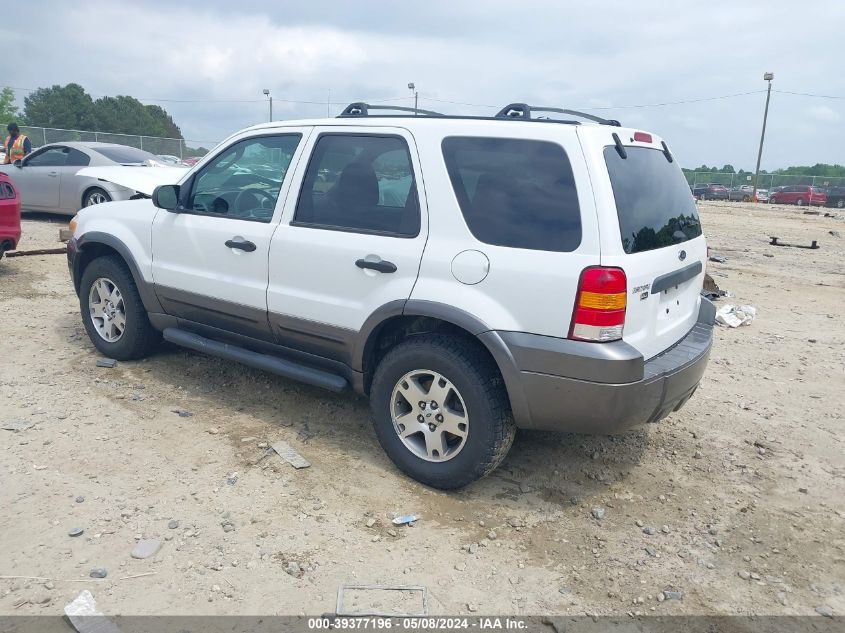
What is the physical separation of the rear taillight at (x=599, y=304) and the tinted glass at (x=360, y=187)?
99 centimetres

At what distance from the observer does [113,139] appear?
97.4 feet

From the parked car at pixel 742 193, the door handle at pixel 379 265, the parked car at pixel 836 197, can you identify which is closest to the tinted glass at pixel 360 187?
the door handle at pixel 379 265

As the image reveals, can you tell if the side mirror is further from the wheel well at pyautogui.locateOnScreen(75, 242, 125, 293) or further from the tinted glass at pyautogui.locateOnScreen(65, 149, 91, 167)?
the tinted glass at pyautogui.locateOnScreen(65, 149, 91, 167)

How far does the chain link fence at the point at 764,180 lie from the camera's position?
133 feet

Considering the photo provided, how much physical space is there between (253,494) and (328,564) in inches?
28.5

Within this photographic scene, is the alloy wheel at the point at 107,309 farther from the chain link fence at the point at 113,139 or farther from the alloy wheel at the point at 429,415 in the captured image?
the chain link fence at the point at 113,139

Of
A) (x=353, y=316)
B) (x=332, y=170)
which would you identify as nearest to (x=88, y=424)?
(x=353, y=316)

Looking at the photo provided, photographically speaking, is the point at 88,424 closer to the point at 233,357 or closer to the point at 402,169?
the point at 233,357

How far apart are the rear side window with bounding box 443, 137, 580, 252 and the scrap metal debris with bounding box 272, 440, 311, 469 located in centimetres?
168

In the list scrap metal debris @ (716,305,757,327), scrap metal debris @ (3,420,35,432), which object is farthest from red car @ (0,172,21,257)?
scrap metal debris @ (716,305,757,327)

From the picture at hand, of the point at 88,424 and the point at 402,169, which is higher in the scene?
the point at 402,169

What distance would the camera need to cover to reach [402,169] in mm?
3664

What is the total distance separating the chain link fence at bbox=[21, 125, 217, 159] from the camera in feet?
92.1

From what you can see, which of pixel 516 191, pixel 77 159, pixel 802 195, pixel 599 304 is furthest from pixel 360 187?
pixel 802 195
